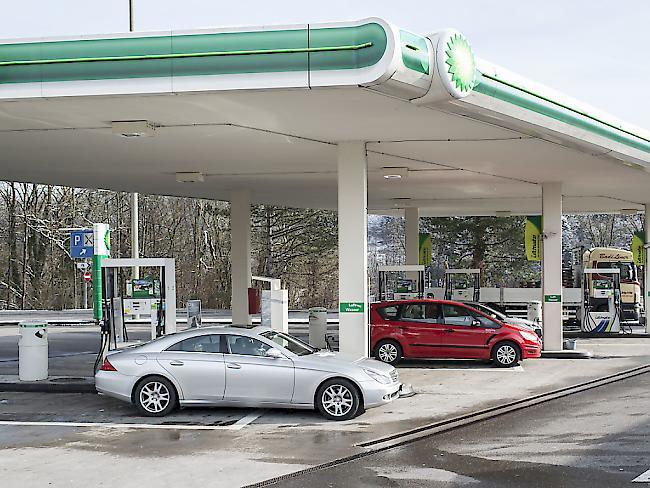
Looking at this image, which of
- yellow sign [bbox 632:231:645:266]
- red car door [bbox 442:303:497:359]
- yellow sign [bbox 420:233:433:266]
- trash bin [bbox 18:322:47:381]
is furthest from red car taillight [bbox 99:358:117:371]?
yellow sign [bbox 632:231:645:266]

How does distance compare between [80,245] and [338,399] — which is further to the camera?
[80,245]

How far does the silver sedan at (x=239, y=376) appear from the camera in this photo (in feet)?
41.5

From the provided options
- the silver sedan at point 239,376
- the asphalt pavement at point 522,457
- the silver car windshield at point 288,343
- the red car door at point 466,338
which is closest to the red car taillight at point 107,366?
the silver sedan at point 239,376

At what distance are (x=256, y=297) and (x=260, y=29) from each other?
14445 millimetres

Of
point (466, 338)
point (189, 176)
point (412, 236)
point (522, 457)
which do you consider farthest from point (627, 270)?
point (522, 457)

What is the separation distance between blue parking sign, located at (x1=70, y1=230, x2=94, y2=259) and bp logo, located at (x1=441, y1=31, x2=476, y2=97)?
85.0 ft

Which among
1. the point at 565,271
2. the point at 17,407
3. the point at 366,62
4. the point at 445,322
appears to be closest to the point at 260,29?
the point at 366,62

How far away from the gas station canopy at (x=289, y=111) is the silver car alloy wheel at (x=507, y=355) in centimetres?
395

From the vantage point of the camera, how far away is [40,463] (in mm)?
10062

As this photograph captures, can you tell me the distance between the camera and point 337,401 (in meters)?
12.6

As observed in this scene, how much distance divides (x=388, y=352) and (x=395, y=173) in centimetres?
441

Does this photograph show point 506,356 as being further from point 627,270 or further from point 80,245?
point 80,245

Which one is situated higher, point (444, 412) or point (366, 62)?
point (366, 62)

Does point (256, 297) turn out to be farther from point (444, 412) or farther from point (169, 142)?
point (444, 412)
